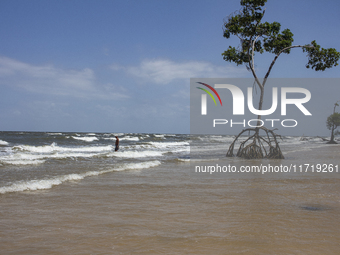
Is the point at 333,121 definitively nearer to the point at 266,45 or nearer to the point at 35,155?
the point at 266,45

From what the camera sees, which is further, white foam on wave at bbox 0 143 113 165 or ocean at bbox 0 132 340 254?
white foam on wave at bbox 0 143 113 165

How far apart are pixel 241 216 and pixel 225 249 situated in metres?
1.52

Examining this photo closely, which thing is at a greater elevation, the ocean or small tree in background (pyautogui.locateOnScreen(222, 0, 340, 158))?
small tree in background (pyautogui.locateOnScreen(222, 0, 340, 158))

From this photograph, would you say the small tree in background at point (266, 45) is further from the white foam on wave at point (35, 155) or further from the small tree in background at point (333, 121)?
the small tree in background at point (333, 121)

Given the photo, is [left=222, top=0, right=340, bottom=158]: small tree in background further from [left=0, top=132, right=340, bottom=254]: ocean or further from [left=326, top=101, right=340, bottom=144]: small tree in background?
[left=326, top=101, right=340, bottom=144]: small tree in background

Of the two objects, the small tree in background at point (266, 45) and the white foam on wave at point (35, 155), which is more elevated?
the small tree in background at point (266, 45)

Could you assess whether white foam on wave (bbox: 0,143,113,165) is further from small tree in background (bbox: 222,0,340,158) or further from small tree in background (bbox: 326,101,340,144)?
small tree in background (bbox: 326,101,340,144)

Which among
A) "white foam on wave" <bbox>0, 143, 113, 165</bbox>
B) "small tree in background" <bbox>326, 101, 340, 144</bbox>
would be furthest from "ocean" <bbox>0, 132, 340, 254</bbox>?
"small tree in background" <bbox>326, 101, 340, 144</bbox>

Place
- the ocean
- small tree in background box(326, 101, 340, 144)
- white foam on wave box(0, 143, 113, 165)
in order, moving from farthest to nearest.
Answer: small tree in background box(326, 101, 340, 144)
white foam on wave box(0, 143, 113, 165)
the ocean

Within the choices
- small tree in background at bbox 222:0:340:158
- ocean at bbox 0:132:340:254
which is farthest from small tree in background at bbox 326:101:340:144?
ocean at bbox 0:132:340:254

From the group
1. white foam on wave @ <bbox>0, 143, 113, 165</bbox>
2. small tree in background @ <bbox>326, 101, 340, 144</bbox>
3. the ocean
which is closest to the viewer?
the ocean

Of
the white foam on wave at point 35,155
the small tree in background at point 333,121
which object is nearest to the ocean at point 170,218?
the white foam on wave at point 35,155

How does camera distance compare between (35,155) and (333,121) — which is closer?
(35,155)

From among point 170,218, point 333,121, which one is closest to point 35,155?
point 170,218
